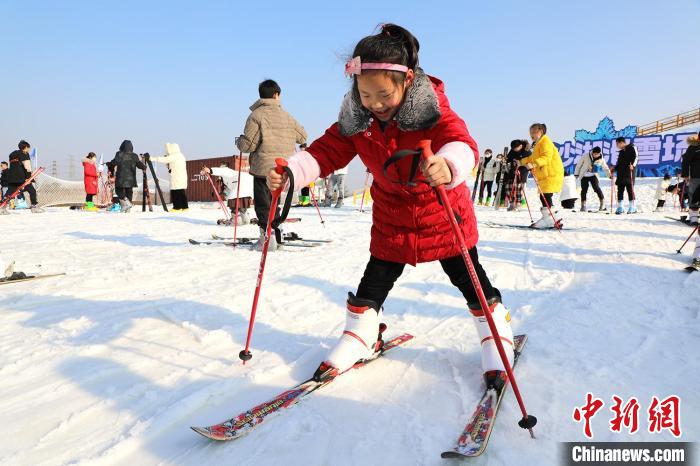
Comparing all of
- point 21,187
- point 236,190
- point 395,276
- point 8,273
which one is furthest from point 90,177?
point 395,276

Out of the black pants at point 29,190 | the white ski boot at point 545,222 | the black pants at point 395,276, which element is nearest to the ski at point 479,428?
the black pants at point 395,276

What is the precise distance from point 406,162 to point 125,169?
12.1 m

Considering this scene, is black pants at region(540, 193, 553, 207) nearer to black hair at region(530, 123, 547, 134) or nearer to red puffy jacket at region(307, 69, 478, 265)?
black hair at region(530, 123, 547, 134)

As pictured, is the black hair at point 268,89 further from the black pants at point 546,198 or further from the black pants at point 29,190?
→ the black pants at point 29,190

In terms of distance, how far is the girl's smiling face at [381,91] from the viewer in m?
1.88

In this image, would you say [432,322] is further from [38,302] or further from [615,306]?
[38,302]

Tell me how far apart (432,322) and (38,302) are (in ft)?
10.5

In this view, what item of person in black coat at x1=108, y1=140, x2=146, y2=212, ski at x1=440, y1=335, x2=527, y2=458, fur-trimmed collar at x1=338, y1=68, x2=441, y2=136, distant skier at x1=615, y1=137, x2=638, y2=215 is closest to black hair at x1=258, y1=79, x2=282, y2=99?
fur-trimmed collar at x1=338, y1=68, x2=441, y2=136

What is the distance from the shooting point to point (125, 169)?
39.4ft

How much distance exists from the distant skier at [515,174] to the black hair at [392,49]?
924cm

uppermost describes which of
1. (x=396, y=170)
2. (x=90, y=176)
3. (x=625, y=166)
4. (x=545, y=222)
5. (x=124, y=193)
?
(x=90, y=176)

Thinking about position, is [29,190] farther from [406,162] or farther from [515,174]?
[515,174]

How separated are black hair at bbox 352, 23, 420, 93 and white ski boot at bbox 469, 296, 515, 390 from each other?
1.23m

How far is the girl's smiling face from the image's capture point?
1.88m
